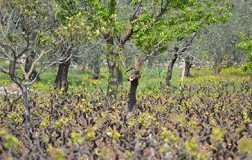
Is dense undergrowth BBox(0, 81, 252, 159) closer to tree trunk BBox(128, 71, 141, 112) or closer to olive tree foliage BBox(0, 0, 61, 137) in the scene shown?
tree trunk BBox(128, 71, 141, 112)

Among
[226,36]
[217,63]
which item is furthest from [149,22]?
[217,63]

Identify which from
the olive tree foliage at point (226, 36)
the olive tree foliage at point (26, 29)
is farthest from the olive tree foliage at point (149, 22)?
the olive tree foliage at point (226, 36)

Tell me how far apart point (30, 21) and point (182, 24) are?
608 inches

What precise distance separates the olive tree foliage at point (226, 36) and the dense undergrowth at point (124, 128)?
22.3 m

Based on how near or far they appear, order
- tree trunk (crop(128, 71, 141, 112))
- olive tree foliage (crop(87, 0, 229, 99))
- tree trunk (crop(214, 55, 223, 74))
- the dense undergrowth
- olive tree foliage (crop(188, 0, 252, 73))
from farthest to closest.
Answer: tree trunk (crop(214, 55, 223, 74)) < olive tree foliage (crop(188, 0, 252, 73)) < olive tree foliage (crop(87, 0, 229, 99)) < tree trunk (crop(128, 71, 141, 112)) < the dense undergrowth

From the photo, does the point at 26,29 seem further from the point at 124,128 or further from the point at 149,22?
the point at 149,22

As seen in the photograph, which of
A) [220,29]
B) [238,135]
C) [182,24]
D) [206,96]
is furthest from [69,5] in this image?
[220,29]

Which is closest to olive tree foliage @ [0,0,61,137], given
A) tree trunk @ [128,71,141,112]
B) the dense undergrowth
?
the dense undergrowth

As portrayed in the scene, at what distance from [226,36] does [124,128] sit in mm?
37058

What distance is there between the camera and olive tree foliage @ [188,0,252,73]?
165ft

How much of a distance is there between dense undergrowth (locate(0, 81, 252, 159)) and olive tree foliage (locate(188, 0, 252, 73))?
73.3 ft

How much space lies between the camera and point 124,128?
711 inches

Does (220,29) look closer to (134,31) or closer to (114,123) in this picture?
(134,31)

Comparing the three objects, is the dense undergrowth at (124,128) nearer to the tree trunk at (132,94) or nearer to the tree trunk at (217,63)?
the tree trunk at (132,94)
